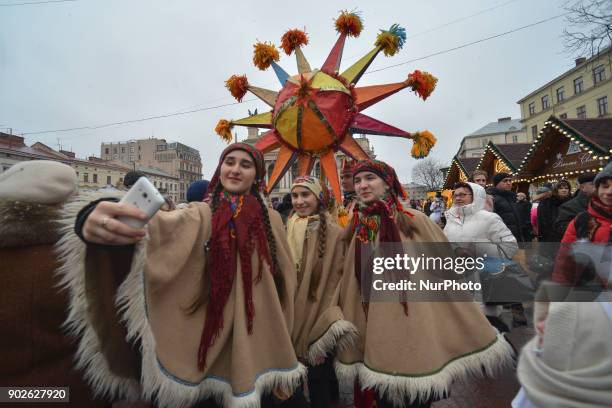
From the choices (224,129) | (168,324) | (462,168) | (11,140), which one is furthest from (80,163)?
(168,324)

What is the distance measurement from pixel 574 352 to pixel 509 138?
2893 inches

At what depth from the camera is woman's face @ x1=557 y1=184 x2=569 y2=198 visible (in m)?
4.96

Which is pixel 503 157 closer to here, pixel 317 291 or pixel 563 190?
pixel 563 190

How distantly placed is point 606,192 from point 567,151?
1038cm

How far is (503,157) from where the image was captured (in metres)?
13.7

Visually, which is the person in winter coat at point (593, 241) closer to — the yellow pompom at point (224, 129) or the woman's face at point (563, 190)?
the woman's face at point (563, 190)

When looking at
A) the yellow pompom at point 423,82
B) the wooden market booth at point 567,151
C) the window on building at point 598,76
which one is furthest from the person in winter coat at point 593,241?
the window on building at point 598,76

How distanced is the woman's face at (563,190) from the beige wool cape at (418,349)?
4274 mm

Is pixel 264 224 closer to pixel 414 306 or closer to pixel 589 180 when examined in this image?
pixel 414 306

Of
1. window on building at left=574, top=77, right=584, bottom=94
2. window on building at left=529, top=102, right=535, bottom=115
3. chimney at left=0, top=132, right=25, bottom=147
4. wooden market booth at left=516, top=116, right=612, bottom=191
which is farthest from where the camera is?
window on building at left=529, top=102, right=535, bottom=115

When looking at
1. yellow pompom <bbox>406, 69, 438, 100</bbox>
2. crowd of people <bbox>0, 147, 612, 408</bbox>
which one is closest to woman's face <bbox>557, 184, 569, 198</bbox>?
crowd of people <bbox>0, 147, 612, 408</bbox>

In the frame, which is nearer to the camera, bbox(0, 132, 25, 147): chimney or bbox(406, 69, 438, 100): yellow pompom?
bbox(406, 69, 438, 100): yellow pompom

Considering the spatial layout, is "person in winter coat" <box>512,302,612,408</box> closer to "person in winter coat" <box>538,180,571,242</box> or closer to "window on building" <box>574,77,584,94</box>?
"person in winter coat" <box>538,180,571,242</box>

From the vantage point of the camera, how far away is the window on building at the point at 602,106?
31406 millimetres
